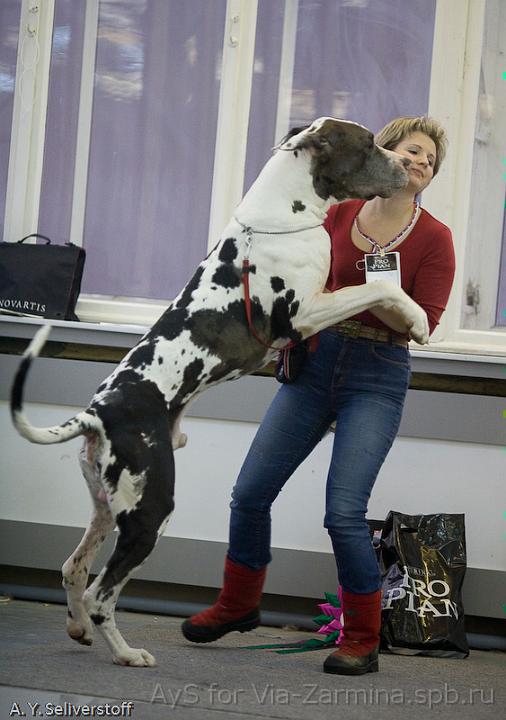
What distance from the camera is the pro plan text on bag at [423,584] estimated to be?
385cm

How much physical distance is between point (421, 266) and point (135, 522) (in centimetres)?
115

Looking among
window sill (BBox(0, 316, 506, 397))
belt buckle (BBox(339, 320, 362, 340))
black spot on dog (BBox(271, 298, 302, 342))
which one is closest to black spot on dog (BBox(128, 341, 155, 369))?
black spot on dog (BBox(271, 298, 302, 342))

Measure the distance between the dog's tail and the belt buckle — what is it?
2.70ft

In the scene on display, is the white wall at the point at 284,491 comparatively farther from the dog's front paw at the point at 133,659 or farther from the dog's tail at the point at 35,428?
the dog's tail at the point at 35,428

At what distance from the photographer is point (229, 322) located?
9.40 ft

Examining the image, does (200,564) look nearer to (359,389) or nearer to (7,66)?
(359,389)

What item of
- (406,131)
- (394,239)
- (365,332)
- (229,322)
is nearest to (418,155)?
(406,131)

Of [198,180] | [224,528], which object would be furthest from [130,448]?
[198,180]

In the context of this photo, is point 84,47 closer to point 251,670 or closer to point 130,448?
point 130,448

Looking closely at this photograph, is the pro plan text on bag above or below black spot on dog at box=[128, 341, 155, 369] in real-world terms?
below

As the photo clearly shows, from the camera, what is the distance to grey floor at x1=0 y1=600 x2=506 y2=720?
2.69 meters

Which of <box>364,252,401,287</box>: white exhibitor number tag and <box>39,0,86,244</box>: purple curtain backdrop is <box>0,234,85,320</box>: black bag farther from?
<box>364,252,401,287</box>: white exhibitor number tag

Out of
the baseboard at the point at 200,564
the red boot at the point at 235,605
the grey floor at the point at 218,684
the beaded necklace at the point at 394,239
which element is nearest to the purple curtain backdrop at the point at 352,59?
the beaded necklace at the point at 394,239

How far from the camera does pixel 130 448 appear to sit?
279 centimetres
